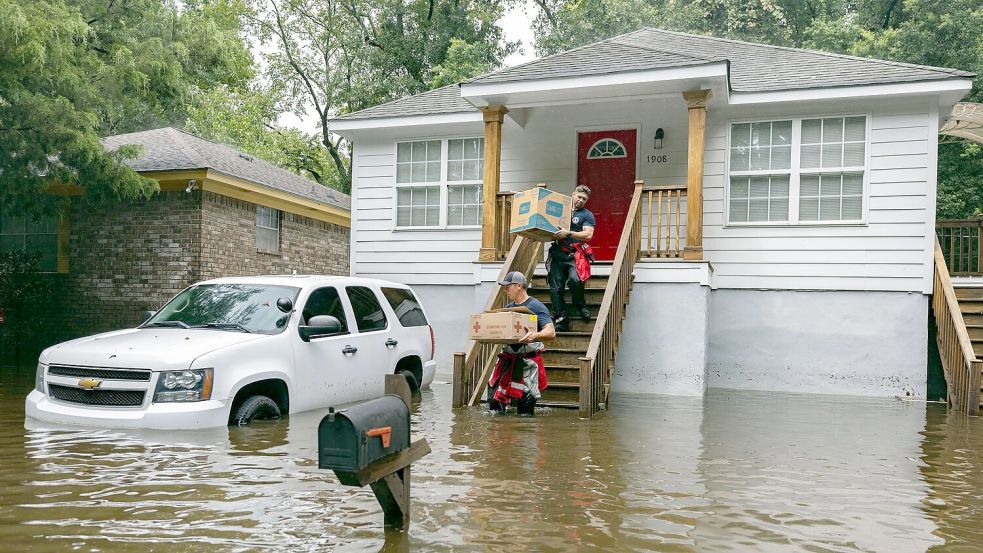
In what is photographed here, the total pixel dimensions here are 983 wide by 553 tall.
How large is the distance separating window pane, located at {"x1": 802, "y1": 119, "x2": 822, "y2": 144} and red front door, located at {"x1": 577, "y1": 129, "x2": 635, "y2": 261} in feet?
8.85

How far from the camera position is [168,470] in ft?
18.9

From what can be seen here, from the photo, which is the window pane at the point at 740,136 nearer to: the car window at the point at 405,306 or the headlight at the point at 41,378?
the car window at the point at 405,306

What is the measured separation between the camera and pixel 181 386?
6.83 m

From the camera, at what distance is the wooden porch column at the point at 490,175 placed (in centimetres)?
1277

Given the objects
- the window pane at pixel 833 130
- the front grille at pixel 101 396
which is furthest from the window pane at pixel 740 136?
the front grille at pixel 101 396

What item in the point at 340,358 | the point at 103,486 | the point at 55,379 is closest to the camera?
the point at 103,486

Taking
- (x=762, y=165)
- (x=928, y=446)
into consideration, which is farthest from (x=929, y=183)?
(x=928, y=446)

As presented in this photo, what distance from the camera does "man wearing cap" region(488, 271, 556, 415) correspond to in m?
8.96

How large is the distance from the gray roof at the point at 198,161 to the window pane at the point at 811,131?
10595mm

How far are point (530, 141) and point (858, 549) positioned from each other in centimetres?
1106

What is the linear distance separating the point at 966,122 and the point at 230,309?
41.8ft

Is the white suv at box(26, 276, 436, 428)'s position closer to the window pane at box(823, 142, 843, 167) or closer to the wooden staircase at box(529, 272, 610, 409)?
the wooden staircase at box(529, 272, 610, 409)

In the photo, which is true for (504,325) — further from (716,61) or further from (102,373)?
(716,61)

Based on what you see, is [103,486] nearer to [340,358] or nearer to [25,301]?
[340,358]
